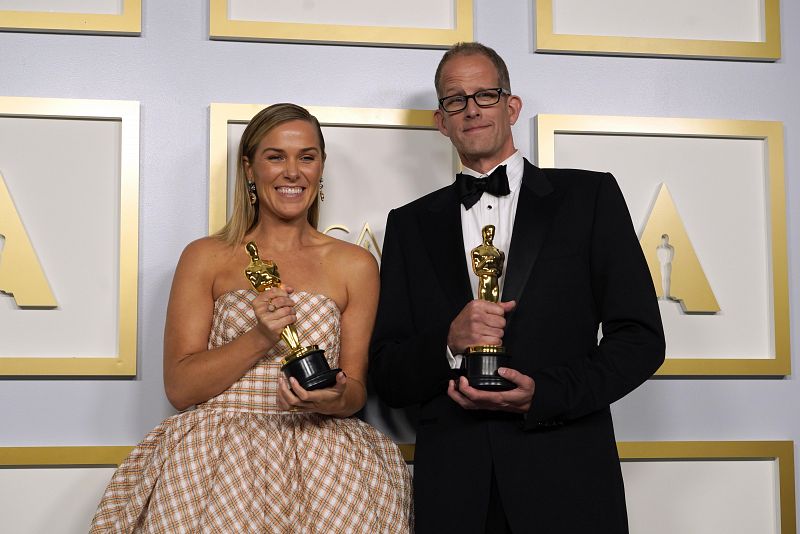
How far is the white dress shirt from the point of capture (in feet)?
7.68

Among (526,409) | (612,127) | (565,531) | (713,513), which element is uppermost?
(612,127)

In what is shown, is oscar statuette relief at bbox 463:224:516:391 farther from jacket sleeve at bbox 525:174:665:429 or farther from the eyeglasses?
the eyeglasses

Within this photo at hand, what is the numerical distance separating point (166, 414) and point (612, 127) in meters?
1.68

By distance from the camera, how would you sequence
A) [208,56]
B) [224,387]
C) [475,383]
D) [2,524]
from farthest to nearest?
1. [208,56]
2. [2,524]
3. [224,387]
4. [475,383]

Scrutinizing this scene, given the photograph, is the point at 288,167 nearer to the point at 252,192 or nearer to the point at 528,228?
the point at 252,192

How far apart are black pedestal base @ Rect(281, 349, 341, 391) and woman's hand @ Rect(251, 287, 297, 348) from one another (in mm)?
A: 93

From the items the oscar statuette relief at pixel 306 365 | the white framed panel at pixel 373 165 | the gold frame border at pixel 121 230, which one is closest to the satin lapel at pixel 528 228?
the oscar statuette relief at pixel 306 365

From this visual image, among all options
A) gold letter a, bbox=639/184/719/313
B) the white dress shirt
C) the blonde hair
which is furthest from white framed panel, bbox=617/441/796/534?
the blonde hair

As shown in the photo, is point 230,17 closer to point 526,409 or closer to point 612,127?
point 612,127

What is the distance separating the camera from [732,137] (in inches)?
122

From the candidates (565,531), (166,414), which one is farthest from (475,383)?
(166,414)

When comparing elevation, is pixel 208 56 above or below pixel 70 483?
above

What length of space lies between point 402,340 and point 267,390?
383mm

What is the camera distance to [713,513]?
2.97 meters
